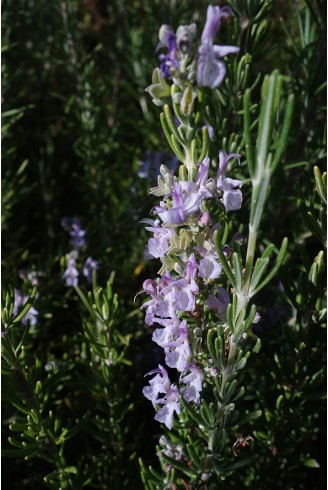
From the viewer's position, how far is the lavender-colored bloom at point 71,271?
4.76 ft

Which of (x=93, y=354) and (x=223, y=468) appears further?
(x=93, y=354)

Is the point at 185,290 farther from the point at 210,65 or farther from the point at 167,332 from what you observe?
the point at 210,65

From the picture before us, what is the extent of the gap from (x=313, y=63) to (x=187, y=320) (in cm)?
80

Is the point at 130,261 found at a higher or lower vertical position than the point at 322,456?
higher

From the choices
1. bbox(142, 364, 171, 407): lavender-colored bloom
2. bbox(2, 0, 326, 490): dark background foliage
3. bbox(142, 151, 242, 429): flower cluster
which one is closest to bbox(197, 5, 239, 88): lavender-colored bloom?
bbox(142, 151, 242, 429): flower cluster

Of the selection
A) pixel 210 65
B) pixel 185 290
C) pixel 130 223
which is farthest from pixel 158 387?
pixel 130 223

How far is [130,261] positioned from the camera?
5.82 ft

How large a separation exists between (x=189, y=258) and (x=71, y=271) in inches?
29.9

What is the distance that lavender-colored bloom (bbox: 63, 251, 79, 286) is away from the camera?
1.45 meters

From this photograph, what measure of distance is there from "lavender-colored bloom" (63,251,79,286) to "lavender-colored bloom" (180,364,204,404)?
0.66m

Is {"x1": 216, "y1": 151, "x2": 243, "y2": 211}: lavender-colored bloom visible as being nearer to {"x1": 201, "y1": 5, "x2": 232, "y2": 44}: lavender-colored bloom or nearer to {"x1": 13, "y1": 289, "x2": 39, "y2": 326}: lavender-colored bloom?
{"x1": 201, "y1": 5, "x2": 232, "y2": 44}: lavender-colored bloom

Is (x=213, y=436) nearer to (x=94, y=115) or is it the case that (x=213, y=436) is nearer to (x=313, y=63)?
(x=313, y=63)

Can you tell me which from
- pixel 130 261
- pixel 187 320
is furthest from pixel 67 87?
pixel 187 320

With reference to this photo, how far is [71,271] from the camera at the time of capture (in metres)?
1.47
